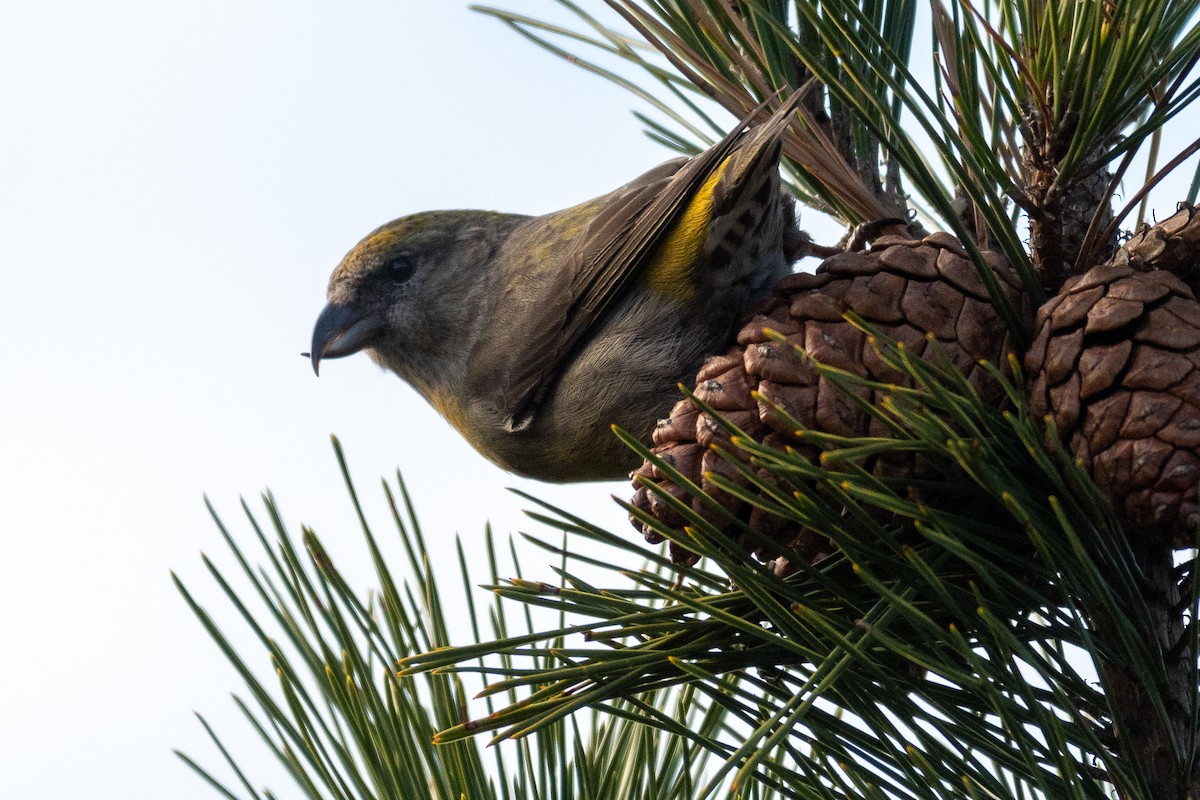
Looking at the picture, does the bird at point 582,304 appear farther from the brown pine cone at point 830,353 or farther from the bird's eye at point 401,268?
the brown pine cone at point 830,353

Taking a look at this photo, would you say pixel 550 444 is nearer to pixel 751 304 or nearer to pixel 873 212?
pixel 751 304

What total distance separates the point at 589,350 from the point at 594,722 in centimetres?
95

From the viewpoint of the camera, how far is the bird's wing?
2770 mm

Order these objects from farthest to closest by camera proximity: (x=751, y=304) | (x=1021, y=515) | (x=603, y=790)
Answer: (x=751, y=304) → (x=603, y=790) → (x=1021, y=515)

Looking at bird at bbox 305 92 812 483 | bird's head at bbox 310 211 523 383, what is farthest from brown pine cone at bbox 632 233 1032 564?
bird's head at bbox 310 211 523 383

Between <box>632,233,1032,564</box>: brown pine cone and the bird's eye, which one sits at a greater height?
the bird's eye

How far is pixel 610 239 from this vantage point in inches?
118

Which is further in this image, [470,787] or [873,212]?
[873,212]

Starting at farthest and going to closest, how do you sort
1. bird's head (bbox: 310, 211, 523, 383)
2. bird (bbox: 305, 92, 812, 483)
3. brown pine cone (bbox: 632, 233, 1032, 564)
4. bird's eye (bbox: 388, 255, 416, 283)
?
bird's eye (bbox: 388, 255, 416, 283)
bird's head (bbox: 310, 211, 523, 383)
bird (bbox: 305, 92, 812, 483)
brown pine cone (bbox: 632, 233, 1032, 564)

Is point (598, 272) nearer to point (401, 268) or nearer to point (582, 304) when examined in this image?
point (582, 304)

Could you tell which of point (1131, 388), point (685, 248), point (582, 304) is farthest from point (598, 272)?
point (1131, 388)

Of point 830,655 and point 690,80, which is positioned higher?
point 690,80

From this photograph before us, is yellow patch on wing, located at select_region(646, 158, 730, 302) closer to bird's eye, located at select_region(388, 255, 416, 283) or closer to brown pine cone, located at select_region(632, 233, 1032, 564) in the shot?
brown pine cone, located at select_region(632, 233, 1032, 564)

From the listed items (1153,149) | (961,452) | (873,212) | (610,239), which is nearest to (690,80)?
(873,212)
